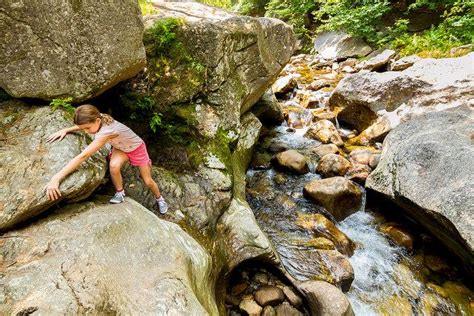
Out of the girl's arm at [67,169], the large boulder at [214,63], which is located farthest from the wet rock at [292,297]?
the girl's arm at [67,169]

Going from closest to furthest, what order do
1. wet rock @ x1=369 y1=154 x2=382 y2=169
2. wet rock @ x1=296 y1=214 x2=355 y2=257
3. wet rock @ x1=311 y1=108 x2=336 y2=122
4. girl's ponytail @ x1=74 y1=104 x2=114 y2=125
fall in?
1. girl's ponytail @ x1=74 y1=104 x2=114 y2=125
2. wet rock @ x1=296 y1=214 x2=355 y2=257
3. wet rock @ x1=369 y1=154 x2=382 y2=169
4. wet rock @ x1=311 y1=108 x2=336 y2=122

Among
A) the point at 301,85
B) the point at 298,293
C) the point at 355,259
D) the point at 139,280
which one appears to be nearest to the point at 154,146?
the point at 139,280

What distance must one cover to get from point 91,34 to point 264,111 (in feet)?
19.3

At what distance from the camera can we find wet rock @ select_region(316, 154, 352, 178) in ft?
22.7

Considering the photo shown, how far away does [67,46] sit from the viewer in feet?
11.7

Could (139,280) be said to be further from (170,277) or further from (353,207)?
(353,207)

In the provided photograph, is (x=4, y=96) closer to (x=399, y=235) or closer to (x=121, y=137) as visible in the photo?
(x=121, y=137)

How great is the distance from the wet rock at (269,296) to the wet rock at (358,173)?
346cm

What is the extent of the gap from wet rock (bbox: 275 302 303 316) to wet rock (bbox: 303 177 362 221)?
2.36m

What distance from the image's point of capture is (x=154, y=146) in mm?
5176

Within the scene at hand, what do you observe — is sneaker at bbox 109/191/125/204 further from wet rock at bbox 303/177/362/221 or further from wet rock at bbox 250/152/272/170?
wet rock at bbox 250/152/272/170

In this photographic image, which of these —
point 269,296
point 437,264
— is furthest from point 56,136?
point 437,264

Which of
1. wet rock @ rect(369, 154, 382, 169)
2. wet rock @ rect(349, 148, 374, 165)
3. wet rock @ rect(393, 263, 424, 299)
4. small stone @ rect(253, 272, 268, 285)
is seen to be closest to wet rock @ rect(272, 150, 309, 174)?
wet rock @ rect(349, 148, 374, 165)

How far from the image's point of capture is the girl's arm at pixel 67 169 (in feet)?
9.70
